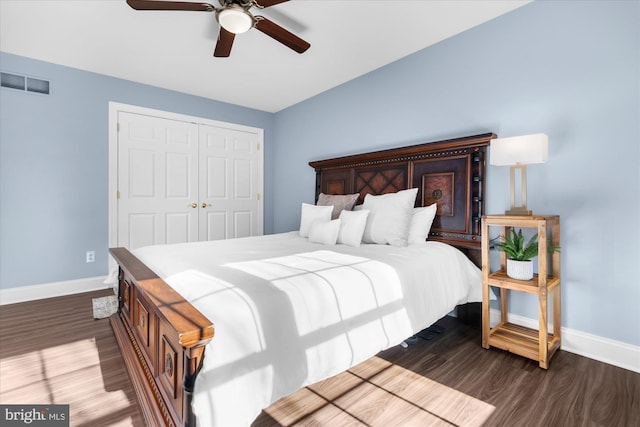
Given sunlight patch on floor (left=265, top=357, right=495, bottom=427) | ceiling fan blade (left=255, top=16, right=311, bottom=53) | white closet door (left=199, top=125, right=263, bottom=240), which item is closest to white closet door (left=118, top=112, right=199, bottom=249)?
white closet door (left=199, top=125, right=263, bottom=240)

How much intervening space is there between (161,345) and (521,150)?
2.41 m

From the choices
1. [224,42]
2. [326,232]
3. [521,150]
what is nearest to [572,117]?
[521,150]

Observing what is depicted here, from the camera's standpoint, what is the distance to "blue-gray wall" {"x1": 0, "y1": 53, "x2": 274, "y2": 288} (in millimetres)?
3115

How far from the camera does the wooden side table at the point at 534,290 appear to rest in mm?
1895

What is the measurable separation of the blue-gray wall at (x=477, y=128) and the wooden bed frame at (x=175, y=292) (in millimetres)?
211

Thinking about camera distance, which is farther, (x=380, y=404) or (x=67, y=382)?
(x=67, y=382)

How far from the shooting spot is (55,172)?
333cm

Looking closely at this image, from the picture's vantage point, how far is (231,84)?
3900 millimetres

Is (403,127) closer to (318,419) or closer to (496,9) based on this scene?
(496,9)

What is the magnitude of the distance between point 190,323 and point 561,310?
8.24 ft

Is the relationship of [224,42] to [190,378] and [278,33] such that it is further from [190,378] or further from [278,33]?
[190,378]

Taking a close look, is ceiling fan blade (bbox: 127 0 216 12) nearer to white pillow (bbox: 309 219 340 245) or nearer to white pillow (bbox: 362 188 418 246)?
white pillow (bbox: 309 219 340 245)

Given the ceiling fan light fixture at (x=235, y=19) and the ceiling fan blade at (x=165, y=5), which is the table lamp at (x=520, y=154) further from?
the ceiling fan blade at (x=165, y=5)

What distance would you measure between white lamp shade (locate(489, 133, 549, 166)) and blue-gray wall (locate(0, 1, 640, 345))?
1.20 feet
